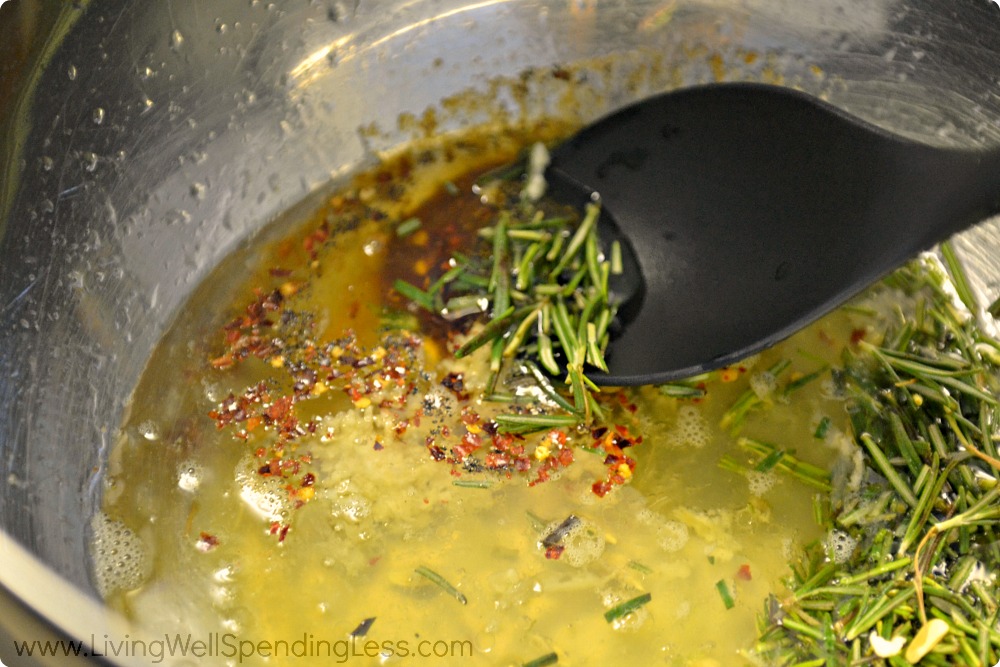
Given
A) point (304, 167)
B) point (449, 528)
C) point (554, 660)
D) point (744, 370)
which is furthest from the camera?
point (304, 167)

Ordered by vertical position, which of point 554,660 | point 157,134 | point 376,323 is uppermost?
point 157,134

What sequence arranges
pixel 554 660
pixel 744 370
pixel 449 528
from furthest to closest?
pixel 744 370
pixel 449 528
pixel 554 660

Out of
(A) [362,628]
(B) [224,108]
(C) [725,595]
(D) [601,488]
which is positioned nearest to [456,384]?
(D) [601,488]

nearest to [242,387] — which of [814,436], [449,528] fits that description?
[449,528]

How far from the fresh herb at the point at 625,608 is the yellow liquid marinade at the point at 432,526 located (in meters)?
0.01

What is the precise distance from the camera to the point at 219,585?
1.48 metres

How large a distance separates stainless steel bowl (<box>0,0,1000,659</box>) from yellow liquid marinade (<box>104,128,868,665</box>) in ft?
0.46

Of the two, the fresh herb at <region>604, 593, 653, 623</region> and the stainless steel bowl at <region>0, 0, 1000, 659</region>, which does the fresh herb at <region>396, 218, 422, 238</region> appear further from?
the fresh herb at <region>604, 593, 653, 623</region>

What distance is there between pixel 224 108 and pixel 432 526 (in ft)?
3.57

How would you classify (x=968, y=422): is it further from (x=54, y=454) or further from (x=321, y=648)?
→ (x=54, y=454)

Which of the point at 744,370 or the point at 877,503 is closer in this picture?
the point at 877,503

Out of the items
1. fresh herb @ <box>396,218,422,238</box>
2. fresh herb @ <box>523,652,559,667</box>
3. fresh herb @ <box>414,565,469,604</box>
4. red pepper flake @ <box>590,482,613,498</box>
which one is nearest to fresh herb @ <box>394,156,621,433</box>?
fresh herb @ <box>396,218,422,238</box>

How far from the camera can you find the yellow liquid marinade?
1.43 meters

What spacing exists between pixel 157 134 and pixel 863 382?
163 cm
